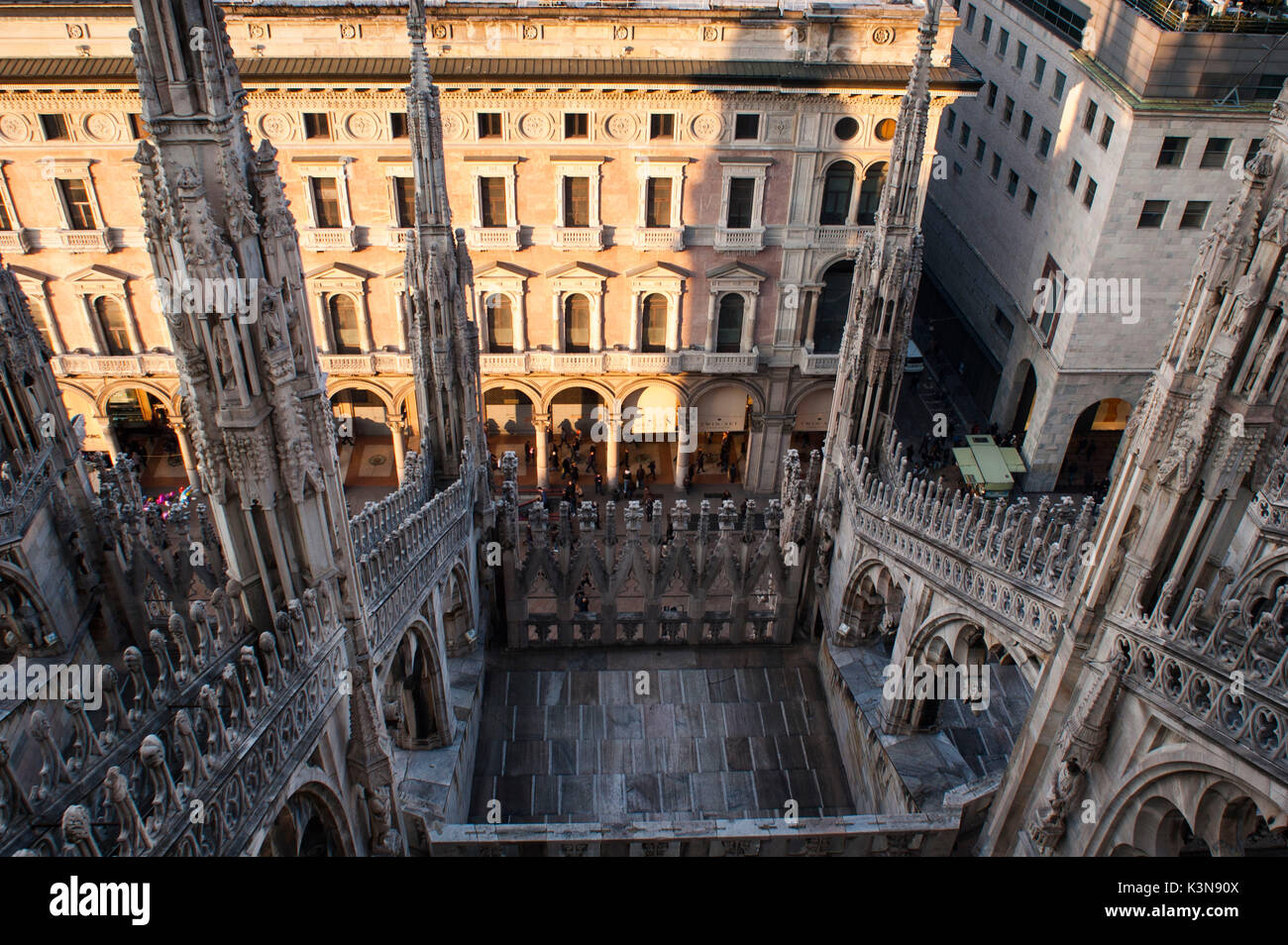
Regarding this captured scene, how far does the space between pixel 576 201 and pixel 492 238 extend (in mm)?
3888

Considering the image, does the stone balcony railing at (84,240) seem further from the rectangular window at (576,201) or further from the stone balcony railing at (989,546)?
the stone balcony railing at (989,546)

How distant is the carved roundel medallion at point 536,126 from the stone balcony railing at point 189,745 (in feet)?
91.8

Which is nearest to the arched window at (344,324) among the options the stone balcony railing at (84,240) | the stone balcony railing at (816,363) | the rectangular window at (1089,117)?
the stone balcony railing at (84,240)

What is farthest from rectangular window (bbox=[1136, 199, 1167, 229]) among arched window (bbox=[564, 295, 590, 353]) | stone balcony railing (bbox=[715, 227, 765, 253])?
arched window (bbox=[564, 295, 590, 353])

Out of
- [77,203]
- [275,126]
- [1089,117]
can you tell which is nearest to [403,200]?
[275,126]

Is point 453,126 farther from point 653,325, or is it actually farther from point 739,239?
point 739,239

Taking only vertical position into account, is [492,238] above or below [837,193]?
below

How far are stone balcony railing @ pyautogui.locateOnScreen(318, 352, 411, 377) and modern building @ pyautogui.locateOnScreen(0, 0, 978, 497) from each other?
0.37 ft

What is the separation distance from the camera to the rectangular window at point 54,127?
125 ft

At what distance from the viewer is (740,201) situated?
40.5 meters

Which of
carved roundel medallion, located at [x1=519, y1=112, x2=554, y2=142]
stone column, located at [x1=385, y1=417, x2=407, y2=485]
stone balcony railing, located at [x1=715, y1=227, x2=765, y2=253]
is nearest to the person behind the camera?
carved roundel medallion, located at [x1=519, y1=112, x2=554, y2=142]

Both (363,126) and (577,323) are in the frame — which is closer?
(363,126)

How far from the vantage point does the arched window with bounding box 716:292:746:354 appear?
139 ft

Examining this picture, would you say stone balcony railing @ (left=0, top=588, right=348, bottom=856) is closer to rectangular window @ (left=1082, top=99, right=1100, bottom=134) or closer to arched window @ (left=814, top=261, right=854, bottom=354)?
arched window @ (left=814, top=261, right=854, bottom=354)
